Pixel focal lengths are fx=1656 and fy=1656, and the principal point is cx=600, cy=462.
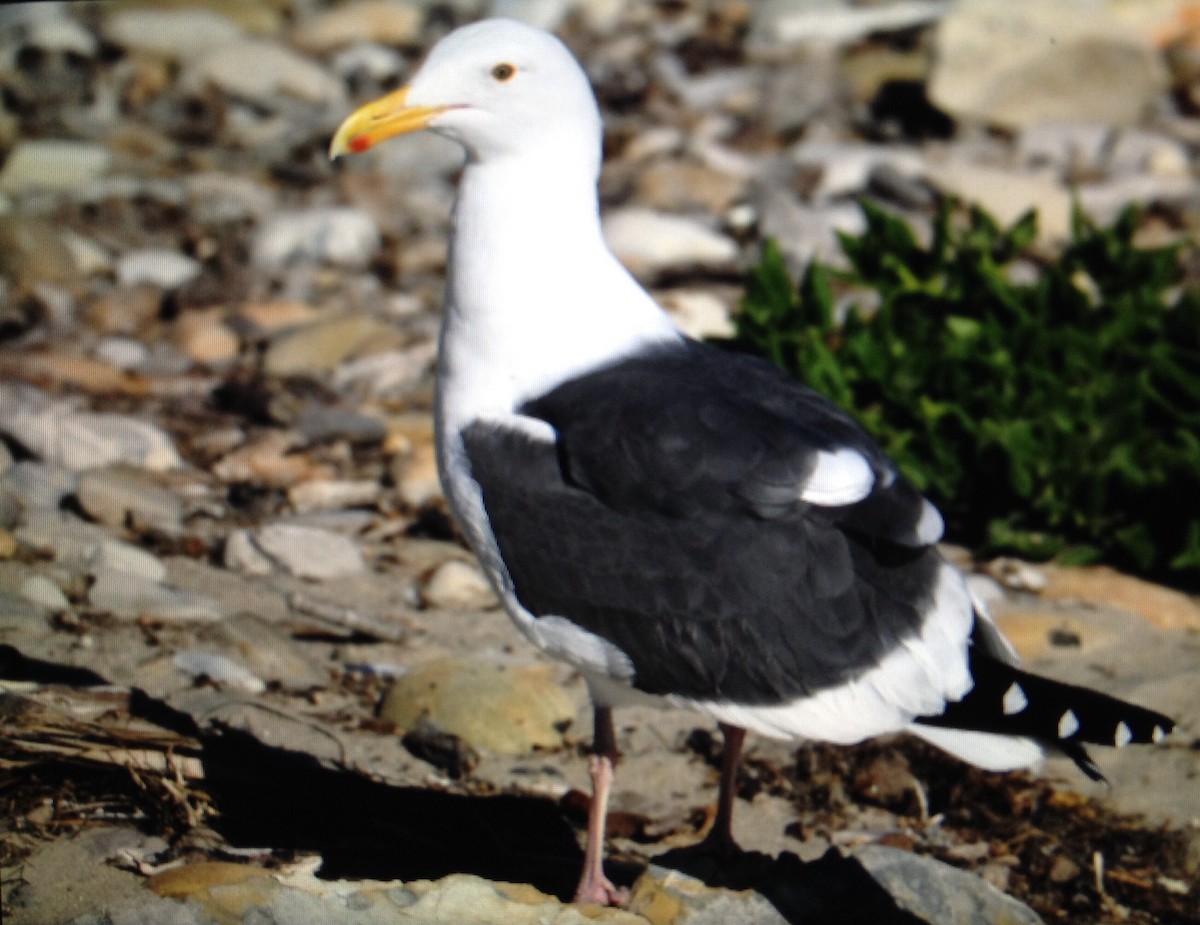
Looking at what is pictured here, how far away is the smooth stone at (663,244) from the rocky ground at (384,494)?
2cm

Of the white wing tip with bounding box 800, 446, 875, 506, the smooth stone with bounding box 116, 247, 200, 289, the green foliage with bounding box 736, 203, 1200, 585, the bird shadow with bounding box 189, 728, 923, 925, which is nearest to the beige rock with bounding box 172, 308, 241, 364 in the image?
the smooth stone with bounding box 116, 247, 200, 289

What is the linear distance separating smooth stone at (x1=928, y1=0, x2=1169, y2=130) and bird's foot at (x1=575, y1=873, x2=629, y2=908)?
20.1ft

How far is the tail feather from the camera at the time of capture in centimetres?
316

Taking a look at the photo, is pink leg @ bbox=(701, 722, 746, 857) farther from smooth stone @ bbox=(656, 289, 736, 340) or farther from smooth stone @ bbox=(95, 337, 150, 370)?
smooth stone @ bbox=(95, 337, 150, 370)

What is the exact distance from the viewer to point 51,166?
789 centimetres

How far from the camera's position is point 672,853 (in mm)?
3404

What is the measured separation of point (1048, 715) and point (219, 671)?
2.04 m

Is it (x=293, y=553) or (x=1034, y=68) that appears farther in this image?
(x=1034, y=68)

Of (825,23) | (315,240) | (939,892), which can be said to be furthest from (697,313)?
(825,23)

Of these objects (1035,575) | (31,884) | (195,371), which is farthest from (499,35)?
(195,371)

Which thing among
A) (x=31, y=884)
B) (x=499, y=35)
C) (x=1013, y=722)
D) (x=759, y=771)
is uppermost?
(x=499, y=35)

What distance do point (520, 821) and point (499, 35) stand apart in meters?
1.78

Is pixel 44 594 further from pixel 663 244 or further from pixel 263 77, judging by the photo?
pixel 263 77

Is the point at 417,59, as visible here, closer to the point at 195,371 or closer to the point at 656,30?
the point at 656,30
